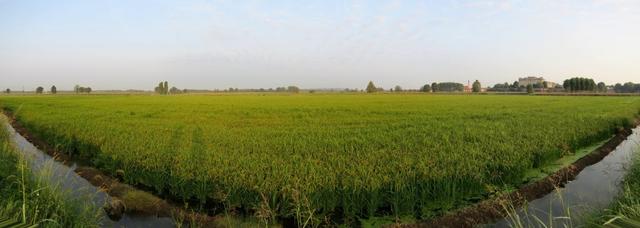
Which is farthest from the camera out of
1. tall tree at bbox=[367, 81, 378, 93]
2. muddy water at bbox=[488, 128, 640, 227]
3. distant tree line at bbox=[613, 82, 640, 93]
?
tall tree at bbox=[367, 81, 378, 93]

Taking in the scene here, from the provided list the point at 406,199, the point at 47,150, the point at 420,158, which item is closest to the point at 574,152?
the point at 420,158

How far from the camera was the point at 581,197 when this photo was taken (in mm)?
7879

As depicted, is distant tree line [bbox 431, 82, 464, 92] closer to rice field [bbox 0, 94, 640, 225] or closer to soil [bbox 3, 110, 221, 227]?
rice field [bbox 0, 94, 640, 225]

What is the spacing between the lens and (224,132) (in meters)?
14.7

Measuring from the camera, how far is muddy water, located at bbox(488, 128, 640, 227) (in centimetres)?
634

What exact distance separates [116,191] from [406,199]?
6.26 m

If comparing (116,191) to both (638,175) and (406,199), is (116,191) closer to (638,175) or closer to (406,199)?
(406,199)

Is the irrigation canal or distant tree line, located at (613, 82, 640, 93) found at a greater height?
distant tree line, located at (613, 82, 640, 93)

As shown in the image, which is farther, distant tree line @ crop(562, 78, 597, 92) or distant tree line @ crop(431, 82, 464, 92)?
distant tree line @ crop(431, 82, 464, 92)

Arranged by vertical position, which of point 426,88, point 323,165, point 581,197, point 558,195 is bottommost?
point 581,197

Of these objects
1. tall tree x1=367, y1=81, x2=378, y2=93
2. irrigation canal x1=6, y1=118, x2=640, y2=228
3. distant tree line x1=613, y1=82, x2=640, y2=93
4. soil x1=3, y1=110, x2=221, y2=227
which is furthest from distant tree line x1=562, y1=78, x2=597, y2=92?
soil x1=3, y1=110, x2=221, y2=227

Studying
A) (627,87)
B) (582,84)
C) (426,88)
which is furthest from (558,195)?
(627,87)

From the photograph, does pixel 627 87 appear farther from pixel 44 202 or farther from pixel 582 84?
pixel 44 202

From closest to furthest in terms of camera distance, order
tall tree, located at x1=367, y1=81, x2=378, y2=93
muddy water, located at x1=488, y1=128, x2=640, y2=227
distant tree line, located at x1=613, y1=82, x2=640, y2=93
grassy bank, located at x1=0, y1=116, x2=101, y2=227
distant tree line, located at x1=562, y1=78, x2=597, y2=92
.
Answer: grassy bank, located at x1=0, y1=116, x2=101, y2=227 → muddy water, located at x1=488, y1=128, x2=640, y2=227 → distant tree line, located at x1=562, y1=78, x2=597, y2=92 → distant tree line, located at x1=613, y1=82, x2=640, y2=93 → tall tree, located at x1=367, y1=81, x2=378, y2=93
